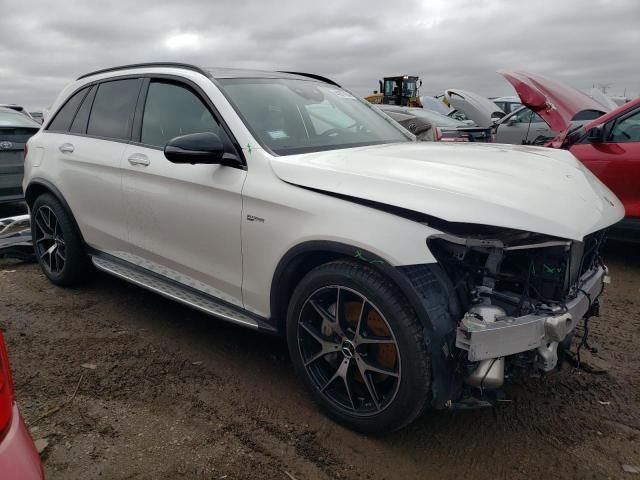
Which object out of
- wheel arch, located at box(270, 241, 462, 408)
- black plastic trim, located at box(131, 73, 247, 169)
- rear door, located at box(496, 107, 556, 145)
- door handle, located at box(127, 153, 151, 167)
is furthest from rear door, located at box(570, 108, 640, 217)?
rear door, located at box(496, 107, 556, 145)

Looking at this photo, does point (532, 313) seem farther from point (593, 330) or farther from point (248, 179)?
point (593, 330)

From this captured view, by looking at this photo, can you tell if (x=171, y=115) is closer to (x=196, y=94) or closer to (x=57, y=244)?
(x=196, y=94)

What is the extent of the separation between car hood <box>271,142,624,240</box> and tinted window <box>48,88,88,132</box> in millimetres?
2517

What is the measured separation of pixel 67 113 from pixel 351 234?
325 cm

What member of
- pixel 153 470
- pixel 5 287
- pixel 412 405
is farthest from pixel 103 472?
pixel 5 287

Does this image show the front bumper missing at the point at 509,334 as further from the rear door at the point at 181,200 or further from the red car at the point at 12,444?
the red car at the point at 12,444

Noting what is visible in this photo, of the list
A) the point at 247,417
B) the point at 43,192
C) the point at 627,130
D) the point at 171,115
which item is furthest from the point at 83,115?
the point at 627,130

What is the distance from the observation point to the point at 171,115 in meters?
3.42

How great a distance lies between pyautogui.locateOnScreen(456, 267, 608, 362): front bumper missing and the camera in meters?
2.08

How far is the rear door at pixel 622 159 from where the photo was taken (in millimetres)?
5020

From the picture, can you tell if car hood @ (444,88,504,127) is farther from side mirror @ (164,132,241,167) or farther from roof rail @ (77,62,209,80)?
side mirror @ (164,132,241,167)

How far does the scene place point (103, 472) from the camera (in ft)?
7.64

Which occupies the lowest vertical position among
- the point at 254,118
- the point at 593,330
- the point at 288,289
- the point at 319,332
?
the point at 593,330

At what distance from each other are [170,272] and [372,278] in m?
1.60
